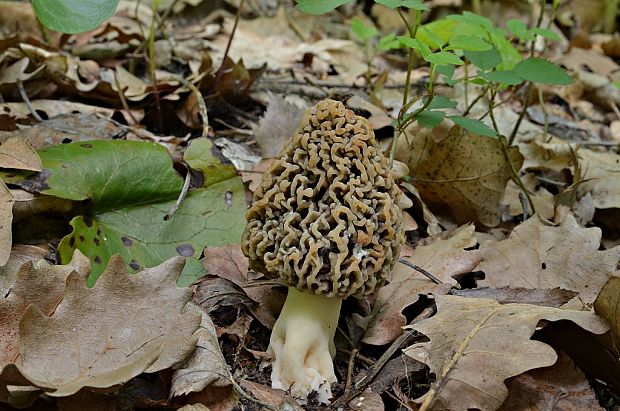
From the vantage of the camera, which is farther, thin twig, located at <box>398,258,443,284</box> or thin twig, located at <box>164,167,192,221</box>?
thin twig, located at <box>164,167,192,221</box>

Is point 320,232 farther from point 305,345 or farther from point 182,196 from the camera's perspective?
point 182,196

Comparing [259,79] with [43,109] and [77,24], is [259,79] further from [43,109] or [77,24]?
[77,24]

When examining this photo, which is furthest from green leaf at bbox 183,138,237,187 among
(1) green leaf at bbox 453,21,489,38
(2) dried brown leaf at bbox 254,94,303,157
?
(1) green leaf at bbox 453,21,489,38

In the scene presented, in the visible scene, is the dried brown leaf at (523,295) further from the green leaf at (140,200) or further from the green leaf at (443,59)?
the green leaf at (140,200)

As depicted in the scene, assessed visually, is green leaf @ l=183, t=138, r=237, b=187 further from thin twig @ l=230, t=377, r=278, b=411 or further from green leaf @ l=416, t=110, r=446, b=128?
thin twig @ l=230, t=377, r=278, b=411

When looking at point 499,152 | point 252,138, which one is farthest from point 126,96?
point 499,152

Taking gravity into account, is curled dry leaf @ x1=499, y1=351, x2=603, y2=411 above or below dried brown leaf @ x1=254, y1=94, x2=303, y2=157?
above

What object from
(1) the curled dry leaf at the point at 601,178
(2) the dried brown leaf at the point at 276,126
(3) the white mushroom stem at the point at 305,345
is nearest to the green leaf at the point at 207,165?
(2) the dried brown leaf at the point at 276,126

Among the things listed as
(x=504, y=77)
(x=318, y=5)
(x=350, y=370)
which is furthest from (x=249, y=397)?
(x=504, y=77)
